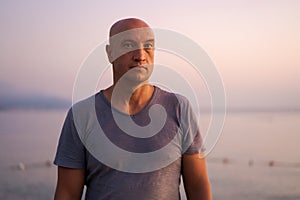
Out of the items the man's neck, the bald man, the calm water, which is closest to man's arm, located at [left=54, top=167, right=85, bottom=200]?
the bald man

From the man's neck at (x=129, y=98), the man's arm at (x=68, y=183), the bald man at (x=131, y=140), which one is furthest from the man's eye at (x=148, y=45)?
the man's arm at (x=68, y=183)

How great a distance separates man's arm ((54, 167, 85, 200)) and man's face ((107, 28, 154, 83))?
11.6 inches

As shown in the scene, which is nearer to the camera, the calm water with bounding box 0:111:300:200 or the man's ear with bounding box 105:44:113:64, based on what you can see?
the man's ear with bounding box 105:44:113:64

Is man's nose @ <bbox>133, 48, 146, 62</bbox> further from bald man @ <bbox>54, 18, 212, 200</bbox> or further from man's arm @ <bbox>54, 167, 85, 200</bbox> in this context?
man's arm @ <bbox>54, 167, 85, 200</bbox>

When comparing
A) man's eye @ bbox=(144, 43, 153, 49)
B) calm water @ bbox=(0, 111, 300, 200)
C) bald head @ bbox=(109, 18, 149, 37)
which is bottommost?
calm water @ bbox=(0, 111, 300, 200)

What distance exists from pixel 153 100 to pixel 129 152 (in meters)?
0.17

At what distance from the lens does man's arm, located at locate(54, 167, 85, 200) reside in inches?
54.6

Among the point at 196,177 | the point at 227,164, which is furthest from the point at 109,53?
the point at 227,164

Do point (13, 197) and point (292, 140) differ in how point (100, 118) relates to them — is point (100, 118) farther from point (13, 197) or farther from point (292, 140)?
point (292, 140)

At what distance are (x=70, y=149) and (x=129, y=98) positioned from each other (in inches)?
8.7

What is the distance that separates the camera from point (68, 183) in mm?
1390

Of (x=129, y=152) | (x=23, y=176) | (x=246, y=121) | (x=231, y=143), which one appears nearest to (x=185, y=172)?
(x=129, y=152)

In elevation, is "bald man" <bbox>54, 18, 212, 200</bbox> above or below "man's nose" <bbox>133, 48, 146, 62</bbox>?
below

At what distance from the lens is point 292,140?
221 inches
